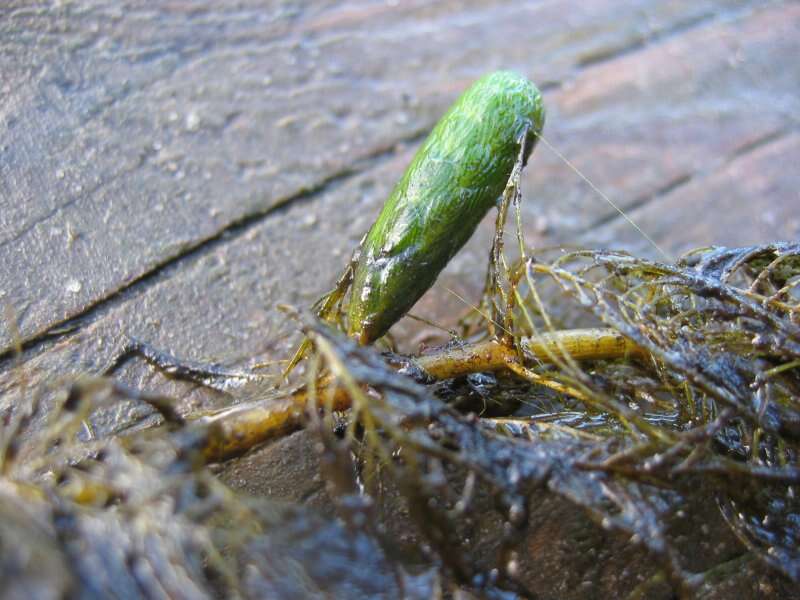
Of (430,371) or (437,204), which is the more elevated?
(437,204)

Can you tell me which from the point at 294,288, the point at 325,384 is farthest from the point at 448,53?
the point at 325,384

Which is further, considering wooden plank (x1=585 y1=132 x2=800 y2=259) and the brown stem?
wooden plank (x1=585 y1=132 x2=800 y2=259)

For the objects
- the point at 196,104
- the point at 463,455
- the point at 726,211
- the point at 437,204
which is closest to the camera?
the point at 463,455

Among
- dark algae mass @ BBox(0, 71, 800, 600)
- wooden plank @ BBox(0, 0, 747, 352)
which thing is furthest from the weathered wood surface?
dark algae mass @ BBox(0, 71, 800, 600)

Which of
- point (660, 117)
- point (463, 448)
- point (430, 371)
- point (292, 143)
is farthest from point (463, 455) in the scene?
point (660, 117)

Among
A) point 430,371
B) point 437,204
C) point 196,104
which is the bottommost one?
point 430,371

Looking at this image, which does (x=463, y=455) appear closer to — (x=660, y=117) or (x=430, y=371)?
(x=430, y=371)

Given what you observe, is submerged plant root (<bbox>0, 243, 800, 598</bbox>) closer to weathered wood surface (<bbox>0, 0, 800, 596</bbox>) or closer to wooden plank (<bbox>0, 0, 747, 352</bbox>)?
weathered wood surface (<bbox>0, 0, 800, 596</bbox>)
